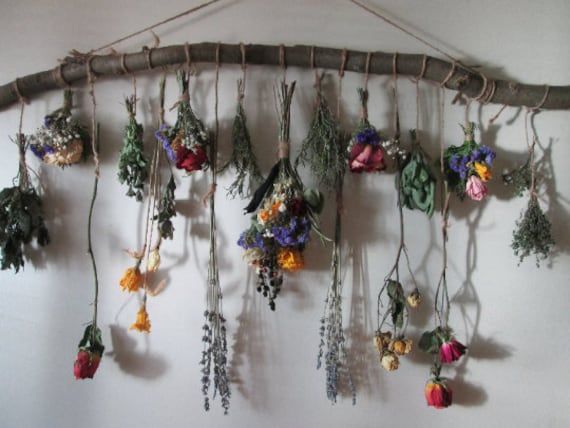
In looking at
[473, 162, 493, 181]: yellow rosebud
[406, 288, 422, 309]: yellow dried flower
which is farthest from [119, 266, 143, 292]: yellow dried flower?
[473, 162, 493, 181]: yellow rosebud

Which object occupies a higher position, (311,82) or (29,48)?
(29,48)

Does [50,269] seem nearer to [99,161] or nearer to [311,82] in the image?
[99,161]

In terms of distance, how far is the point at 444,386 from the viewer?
1192 millimetres

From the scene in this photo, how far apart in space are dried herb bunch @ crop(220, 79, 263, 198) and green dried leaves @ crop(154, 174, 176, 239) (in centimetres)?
17

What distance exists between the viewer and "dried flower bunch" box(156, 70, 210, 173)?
3.64 ft

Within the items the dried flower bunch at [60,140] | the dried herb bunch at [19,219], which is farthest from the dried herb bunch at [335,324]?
the dried herb bunch at [19,219]

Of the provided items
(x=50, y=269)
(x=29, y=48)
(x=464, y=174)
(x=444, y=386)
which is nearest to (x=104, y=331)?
(x=50, y=269)

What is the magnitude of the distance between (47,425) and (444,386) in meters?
1.34

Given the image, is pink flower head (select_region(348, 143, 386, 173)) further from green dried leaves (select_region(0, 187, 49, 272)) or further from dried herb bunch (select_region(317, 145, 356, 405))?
green dried leaves (select_region(0, 187, 49, 272))

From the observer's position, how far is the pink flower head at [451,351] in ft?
3.79

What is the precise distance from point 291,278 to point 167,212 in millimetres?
451

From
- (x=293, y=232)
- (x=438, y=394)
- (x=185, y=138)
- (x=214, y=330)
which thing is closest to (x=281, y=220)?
(x=293, y=232)

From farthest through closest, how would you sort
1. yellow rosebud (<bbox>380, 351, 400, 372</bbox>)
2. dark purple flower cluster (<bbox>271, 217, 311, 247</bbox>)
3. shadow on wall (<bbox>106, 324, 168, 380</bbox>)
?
shadow on wall (<bbox>106, 324, 168, 380</bbox>) < yellow rosebud (<bbox>380, 351, 400, 372</bbox>) < dark purple flower cluster (<bbox>271, 217, 311, 247</bbox>)

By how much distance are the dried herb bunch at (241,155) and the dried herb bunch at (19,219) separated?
64 cm
